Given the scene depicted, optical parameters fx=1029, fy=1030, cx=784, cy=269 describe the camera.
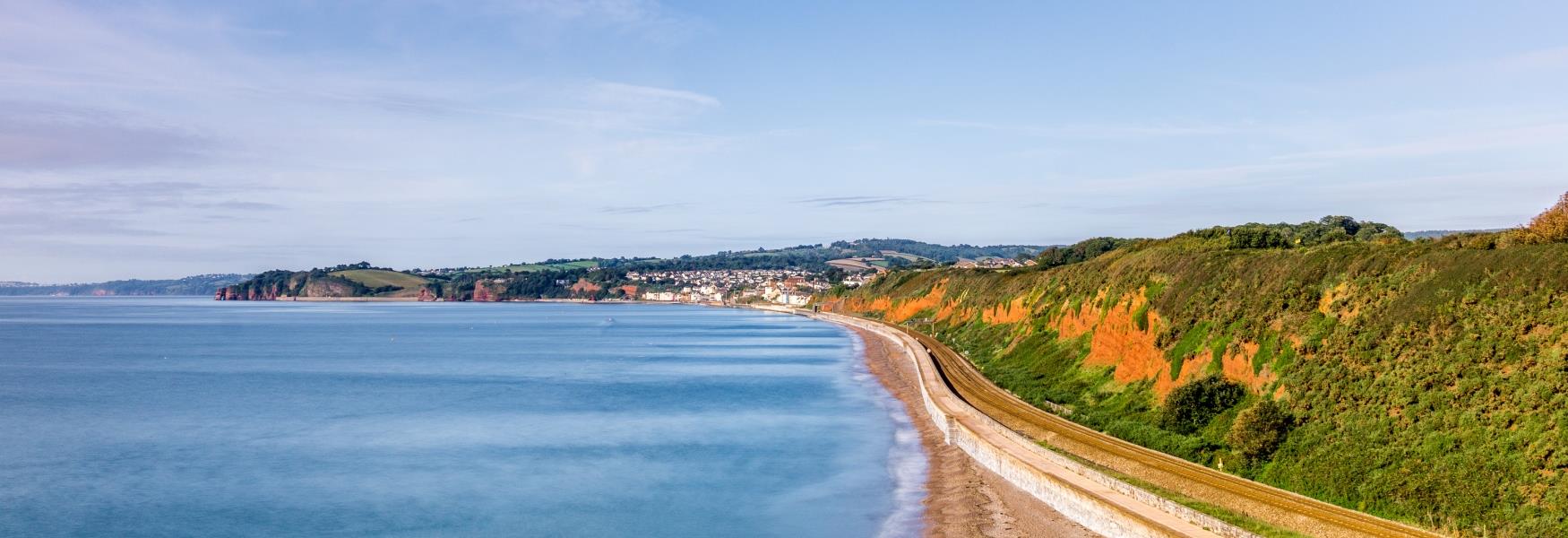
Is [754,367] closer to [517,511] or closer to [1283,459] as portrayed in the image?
[517,511]

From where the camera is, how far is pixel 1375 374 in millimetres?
30844

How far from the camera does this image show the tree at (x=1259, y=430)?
30734mm

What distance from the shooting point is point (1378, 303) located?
113 feet

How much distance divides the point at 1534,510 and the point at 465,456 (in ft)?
120

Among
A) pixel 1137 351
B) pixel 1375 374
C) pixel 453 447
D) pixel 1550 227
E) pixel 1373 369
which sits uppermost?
pixel 1550 227

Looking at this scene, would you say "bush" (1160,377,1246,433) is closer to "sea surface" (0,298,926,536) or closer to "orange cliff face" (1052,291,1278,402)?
"orange cliff face" (1052,291,1278,402)

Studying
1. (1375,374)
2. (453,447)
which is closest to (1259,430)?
(1375,374)

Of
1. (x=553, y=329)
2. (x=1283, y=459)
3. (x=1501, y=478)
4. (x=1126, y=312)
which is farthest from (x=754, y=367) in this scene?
(x=553, y=329)

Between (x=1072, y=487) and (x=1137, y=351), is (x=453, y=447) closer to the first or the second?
(x=1072, y=487)

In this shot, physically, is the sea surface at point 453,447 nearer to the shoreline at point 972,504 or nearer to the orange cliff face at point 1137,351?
the shoreline at point 972,504

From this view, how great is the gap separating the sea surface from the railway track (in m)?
4.82

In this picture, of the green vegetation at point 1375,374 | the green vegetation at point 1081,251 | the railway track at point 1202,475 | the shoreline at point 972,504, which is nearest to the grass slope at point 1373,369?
the green vegetation at point 1375,374

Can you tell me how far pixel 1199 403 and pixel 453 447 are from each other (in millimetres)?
30990

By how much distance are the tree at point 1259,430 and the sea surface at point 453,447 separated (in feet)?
33.2
